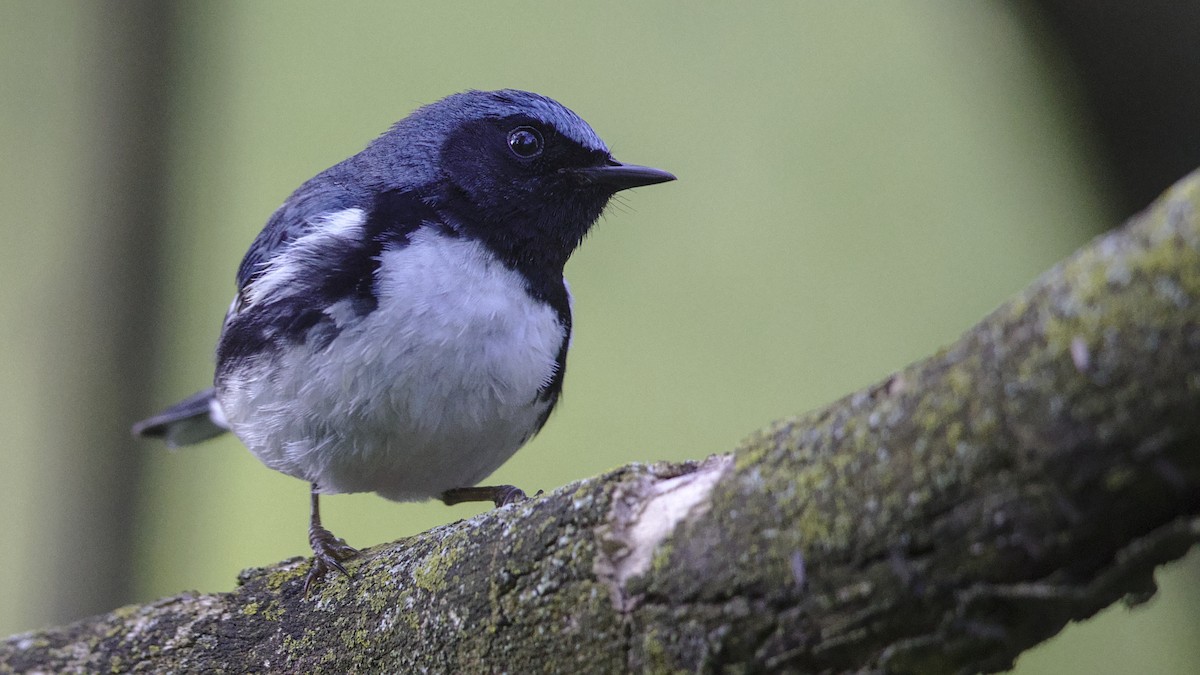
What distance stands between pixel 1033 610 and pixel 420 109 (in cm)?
299

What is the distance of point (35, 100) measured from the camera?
5.54 m

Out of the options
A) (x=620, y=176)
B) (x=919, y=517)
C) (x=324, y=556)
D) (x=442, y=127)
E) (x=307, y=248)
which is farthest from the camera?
(x=442, y=127)

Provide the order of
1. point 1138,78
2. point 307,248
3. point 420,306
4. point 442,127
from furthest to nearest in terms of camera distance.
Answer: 1. point 442,127
2. point 1138,78
3. point 307,248
4. point 420,306

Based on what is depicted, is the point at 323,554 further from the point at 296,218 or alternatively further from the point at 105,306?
the point at 105,306

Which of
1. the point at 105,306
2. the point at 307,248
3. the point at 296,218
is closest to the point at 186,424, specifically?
the point at 105,306

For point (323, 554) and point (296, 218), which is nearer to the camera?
point (323, 554)

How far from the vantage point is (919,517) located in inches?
55.1

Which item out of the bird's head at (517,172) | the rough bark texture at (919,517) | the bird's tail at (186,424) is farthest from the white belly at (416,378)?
the bird's tail at (186,424)

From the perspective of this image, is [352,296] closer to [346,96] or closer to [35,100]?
[346,96]

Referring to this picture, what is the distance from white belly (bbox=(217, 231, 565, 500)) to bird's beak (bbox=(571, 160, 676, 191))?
469 mm

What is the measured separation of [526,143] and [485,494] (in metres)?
1.22

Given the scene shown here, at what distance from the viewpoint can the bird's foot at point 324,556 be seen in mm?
2703

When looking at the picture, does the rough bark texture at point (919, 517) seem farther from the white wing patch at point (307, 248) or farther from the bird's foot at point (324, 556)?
the white wing patch at point (307, 248)

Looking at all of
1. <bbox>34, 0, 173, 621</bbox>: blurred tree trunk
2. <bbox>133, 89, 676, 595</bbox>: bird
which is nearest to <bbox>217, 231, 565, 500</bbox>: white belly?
<bbox>133, 89, 676, 595</bbox>: bird
